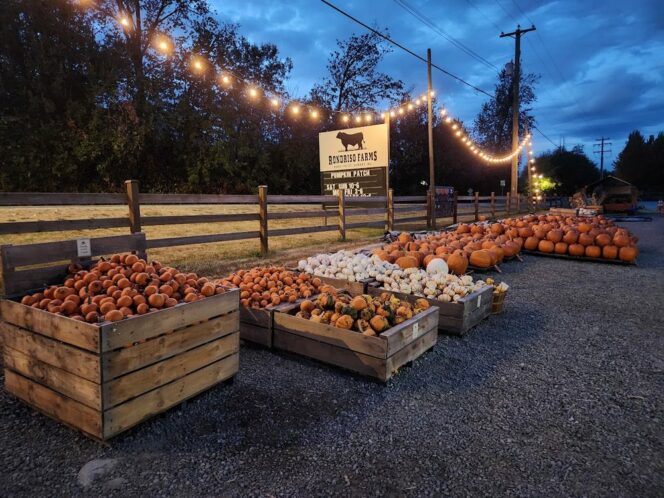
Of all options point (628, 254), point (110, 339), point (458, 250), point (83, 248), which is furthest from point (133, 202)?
point (628, 254)

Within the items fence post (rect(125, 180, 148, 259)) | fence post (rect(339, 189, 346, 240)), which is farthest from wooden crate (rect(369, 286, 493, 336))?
fence post (rect(339, 189, 346, 240))

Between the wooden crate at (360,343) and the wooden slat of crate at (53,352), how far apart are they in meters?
1.68

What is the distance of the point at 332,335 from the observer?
3439 mm

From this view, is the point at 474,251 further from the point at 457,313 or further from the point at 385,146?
the point at 385,146

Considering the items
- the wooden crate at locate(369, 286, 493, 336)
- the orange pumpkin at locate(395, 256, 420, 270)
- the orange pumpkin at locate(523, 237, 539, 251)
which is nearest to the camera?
the wooden crate at locate(369, 286, 493, 336)

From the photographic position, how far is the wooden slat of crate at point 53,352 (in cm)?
233

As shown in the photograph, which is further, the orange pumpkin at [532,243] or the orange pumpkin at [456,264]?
the orange pumpkin at [532,243]

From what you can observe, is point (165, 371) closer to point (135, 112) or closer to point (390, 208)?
point (390, 208)

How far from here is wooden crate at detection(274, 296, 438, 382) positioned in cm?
322

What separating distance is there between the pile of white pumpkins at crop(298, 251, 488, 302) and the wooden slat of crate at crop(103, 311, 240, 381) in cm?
227

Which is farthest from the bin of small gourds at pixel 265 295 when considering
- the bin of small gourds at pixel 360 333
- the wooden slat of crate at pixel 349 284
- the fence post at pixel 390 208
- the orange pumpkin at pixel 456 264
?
the fence post at pixel 390 208

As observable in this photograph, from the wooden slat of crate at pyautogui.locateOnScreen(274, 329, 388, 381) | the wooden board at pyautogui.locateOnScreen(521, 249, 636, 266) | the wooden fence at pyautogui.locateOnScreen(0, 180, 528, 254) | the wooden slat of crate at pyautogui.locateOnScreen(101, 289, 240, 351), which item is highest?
the wooden fence at pyautogui.locateOnScreen(0, 180, 528, 254)

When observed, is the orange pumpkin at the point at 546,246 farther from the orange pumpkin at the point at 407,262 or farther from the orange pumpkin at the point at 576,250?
the orange pumpkin at the point at 407,262

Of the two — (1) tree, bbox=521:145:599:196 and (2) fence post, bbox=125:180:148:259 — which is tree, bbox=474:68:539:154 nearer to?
(1) tree, bbox=521:145:599:196
